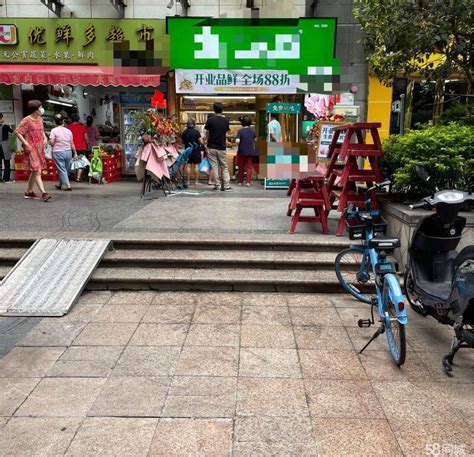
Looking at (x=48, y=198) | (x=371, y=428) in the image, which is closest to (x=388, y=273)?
(x=371, y=428)

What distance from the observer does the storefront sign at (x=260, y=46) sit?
1181 cm

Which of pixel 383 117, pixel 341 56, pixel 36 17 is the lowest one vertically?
pixel 383 117

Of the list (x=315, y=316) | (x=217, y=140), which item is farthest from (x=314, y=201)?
(x=217, y=140)

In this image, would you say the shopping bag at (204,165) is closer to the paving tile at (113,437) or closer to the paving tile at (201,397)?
the paving tile at (201,397)

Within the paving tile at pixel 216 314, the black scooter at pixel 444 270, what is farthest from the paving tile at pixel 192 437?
the black scooter at pixel 444 270

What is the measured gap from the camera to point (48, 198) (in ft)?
29.5

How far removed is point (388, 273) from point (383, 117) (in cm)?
952

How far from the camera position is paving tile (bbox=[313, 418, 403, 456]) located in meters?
2.63

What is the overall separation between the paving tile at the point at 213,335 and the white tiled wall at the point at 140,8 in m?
9.86

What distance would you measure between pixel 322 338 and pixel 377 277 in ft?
2.36

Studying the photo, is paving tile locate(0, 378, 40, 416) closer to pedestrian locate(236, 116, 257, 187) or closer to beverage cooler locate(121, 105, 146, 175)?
pedestrian locate(236, 116, 257, 187)

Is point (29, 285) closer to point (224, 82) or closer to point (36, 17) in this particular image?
point (224, 82)

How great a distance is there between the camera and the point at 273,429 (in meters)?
2.82

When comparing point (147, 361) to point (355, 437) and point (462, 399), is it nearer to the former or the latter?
point (355, 437)
